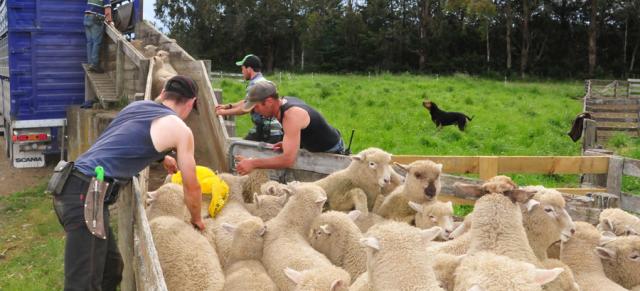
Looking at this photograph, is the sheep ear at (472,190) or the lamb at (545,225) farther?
the lamb at (545,225)

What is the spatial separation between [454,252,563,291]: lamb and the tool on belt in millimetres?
2260

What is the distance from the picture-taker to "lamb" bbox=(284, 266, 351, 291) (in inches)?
122

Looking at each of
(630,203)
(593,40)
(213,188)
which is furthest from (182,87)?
(593,40)

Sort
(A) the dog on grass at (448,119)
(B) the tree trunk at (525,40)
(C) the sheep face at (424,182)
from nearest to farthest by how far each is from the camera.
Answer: (C) the sheep face at (424,182) < (A) the dog on grass at (448,119) < (B) the tree trunk at (525,40)

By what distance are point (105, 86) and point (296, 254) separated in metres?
6.72

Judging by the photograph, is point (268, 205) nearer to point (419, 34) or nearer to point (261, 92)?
point (261, 92)

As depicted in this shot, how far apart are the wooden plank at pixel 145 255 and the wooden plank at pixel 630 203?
4.67 metres

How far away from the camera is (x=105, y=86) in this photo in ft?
31.4

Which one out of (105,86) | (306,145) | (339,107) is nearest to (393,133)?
(339,107)

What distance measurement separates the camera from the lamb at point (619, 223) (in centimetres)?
414

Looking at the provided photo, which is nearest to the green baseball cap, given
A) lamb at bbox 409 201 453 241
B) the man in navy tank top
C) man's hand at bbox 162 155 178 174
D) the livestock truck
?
man's hand at bbox 162 155 178 174

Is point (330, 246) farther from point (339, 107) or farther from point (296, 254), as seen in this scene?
point (339, 107)

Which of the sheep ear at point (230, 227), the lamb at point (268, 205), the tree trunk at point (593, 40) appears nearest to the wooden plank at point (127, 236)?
the sheep ear at point (230, 227)

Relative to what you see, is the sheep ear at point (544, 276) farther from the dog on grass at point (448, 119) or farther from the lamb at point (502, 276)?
the dog on grass at point (448, 119)
